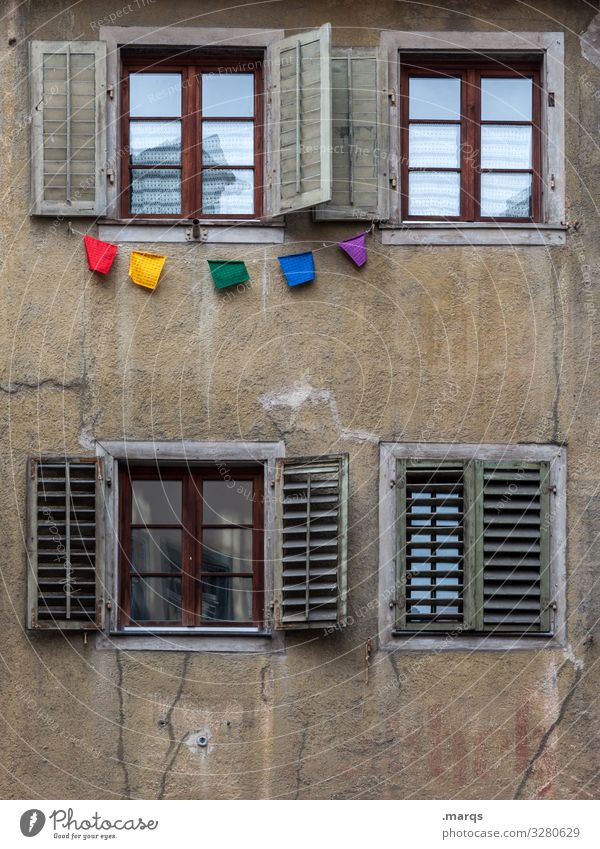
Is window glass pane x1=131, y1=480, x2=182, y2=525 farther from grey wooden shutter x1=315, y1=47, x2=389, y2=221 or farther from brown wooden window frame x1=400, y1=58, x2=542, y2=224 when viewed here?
brown wooden window frame x1=400, y1=58, x2=542, y2=224

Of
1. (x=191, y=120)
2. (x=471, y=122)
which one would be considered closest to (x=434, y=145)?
(x=471, y=122)

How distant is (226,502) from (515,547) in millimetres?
2033

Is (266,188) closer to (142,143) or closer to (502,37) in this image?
(142,143)

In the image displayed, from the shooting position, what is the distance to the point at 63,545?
13.2 metres

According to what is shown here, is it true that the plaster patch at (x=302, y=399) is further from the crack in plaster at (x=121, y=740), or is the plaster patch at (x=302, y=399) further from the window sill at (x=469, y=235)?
the crack in plaster at (x=121, y=740)

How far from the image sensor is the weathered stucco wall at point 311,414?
43.3 ft

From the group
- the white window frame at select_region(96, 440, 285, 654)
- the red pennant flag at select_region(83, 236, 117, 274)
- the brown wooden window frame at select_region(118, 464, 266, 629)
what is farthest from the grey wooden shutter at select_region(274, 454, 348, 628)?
the red pennant flag at select_region(83, 236, 117, 274)

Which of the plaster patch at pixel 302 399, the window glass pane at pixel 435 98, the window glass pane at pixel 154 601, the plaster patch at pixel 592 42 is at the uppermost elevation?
the plaster patch at pixel 592 42

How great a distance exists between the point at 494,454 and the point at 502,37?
9.86ft

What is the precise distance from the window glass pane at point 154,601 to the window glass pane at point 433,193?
10.5ft

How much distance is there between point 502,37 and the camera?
13.9m

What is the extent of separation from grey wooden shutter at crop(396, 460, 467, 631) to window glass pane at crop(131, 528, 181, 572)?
5.12 feet

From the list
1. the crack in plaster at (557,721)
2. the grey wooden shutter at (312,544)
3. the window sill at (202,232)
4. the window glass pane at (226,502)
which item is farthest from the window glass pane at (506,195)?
the crack in plaster at (557,721)

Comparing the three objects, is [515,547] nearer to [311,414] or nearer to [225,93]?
[311,414]
